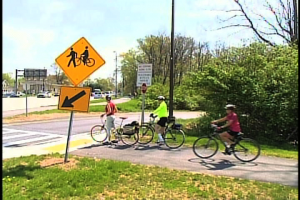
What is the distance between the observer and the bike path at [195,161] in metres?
6.99

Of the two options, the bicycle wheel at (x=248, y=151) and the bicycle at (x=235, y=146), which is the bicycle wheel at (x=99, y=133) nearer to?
the bicycle at (x=235, y=146)

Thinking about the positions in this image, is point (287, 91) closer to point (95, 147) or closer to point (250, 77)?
point (250, 77)

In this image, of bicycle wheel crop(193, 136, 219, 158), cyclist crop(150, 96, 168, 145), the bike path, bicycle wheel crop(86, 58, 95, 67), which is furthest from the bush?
bicycle wheel crop(86, 58, 95, 67)

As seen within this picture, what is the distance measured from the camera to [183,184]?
5.93 m

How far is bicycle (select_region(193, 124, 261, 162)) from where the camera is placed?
8500 millimetres

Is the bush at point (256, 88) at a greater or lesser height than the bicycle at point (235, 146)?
greater

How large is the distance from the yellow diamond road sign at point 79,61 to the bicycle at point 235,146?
354cm

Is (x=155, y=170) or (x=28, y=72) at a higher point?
(x=28, y=72)

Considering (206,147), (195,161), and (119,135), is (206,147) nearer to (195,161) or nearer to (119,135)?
(195,161)

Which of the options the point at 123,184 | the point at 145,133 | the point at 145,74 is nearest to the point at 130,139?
the point at 145,133

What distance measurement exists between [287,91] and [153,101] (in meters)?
27.0

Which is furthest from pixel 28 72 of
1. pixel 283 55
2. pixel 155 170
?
pixel 155 170

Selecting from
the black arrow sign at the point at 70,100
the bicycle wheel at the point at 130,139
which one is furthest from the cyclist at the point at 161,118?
the black arrow sign at the point at 70,100

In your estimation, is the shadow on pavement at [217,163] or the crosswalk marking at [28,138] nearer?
the shadow on pavement at [217,163]
